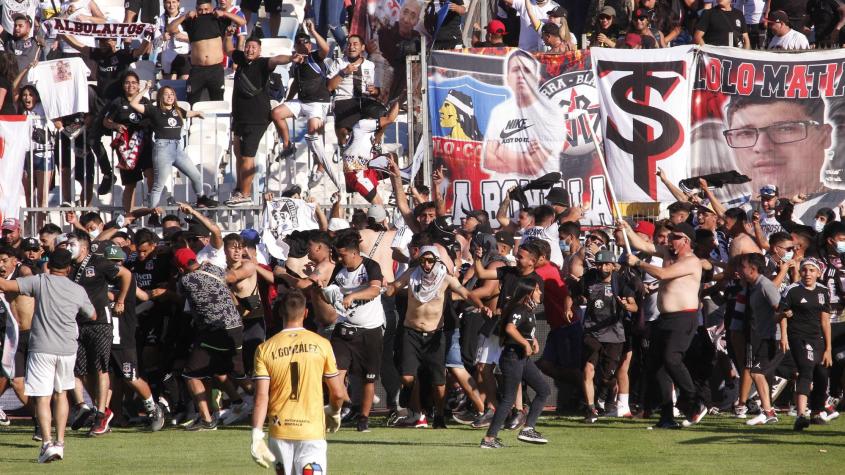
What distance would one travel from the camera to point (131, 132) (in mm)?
17547

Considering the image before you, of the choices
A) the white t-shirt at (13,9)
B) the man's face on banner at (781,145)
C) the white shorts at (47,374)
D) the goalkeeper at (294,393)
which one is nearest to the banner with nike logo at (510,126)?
the man's face on banner at (781,145)

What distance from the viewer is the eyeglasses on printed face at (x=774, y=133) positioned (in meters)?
17.3

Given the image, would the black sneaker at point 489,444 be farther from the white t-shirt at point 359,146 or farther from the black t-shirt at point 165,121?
the black t-shirt at point 165,121

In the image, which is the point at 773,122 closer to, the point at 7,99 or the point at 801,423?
the point at 801,423

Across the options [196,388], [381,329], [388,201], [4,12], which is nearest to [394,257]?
[381,329]

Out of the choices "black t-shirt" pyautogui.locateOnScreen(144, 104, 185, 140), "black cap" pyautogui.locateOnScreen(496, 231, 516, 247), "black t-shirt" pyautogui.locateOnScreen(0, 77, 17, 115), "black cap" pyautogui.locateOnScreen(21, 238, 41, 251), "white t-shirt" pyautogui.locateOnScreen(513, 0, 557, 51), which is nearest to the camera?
"black cap" pyautogui.locateOnScreen(496, 231, 516, 247)

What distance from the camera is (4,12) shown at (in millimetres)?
21125

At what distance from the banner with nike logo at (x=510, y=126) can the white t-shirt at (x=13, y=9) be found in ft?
24.8

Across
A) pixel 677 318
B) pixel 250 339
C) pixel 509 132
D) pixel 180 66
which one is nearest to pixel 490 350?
pixel 677 318

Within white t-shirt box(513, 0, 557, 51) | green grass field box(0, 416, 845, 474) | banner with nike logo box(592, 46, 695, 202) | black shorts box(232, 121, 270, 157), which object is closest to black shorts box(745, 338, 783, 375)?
green grass field box(0, 416, 845, 474)

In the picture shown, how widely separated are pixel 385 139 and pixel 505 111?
2671mm

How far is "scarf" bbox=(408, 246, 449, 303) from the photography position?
1312 centimetres

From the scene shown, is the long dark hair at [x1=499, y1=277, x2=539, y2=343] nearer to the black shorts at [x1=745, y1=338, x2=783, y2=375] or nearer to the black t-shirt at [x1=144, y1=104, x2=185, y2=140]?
the black shorts at [x1=745, y1=338, x2=783, y2=375]

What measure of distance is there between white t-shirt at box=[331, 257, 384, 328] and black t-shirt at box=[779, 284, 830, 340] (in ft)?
13.1
